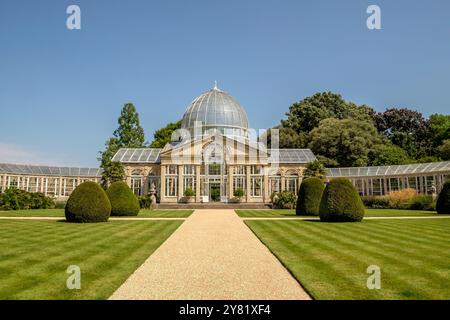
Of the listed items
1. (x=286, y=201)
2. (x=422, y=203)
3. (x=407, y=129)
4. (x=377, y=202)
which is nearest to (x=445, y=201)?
(x=422, y=203)

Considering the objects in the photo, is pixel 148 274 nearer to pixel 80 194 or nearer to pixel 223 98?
pixel 80 194

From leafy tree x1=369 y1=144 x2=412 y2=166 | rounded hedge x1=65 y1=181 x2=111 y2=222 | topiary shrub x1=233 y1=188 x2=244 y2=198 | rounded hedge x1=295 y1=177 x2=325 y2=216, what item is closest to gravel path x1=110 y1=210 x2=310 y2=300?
rounded hedge x1=65 y1=181 x2=111 y2=222

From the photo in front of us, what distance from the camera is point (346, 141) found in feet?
167

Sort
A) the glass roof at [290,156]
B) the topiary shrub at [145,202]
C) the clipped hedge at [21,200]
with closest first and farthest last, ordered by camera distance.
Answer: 1. the clipped hedge at [21,200]
2. the topiary shrub at [145,202]
3. the glass roof at [290,156]

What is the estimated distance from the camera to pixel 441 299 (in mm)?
5852

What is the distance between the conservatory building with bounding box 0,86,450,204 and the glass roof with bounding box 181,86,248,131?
199cm

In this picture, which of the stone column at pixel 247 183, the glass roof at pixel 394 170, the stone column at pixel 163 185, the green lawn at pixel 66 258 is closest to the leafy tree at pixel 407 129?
the glass roof at pixel 394 170

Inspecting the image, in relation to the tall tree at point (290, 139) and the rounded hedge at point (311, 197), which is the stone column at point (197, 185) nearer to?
the rounded hedge at point (311, 197)

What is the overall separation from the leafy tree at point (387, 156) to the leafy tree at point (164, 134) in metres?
30.0

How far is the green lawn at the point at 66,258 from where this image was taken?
6379 millimetres

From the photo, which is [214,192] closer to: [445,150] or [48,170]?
[48,170]

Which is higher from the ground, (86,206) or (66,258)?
(86,206)

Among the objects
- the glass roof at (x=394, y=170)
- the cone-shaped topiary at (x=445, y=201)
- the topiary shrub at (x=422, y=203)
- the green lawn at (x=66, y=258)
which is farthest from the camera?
the glass roof at (x=394, y=170)

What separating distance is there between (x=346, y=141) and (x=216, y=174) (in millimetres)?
19940
